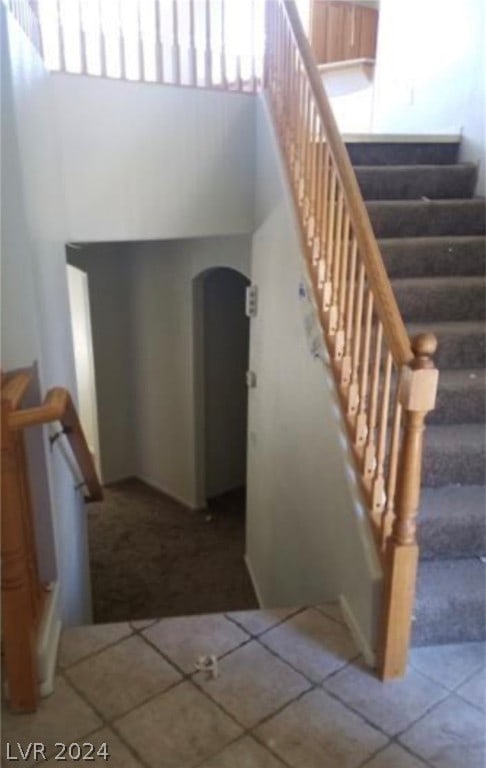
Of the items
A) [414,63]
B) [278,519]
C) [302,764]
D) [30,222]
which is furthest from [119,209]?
[302,764]

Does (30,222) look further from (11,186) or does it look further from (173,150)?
(173,150)

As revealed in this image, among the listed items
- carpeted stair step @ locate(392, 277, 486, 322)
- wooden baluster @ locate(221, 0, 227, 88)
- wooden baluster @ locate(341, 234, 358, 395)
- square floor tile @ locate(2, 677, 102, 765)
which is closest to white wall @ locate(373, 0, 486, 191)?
carpeted stair step @ locate(392, 277, 486, 322)

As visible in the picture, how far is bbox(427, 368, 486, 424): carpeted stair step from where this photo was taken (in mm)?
2521

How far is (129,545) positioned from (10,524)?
3.54 m

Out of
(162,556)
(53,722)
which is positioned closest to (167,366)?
(162,556)

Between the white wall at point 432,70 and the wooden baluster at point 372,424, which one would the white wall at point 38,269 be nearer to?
the wooden baluster at point 372,424

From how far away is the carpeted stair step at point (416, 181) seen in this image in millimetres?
3449

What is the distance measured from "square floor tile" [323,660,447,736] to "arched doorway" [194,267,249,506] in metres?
3.50

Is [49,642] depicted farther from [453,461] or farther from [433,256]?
[433,256]

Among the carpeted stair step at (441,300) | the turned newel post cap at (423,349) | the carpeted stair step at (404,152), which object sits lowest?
the carpeted stair step at (441,300)

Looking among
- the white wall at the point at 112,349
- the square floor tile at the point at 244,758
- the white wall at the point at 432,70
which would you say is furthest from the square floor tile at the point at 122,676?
the white wall at the point at 112,349

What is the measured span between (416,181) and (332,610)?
8.25 ft

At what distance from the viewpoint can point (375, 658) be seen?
1.91 metres

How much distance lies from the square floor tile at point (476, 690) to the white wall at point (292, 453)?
12.3 inches
